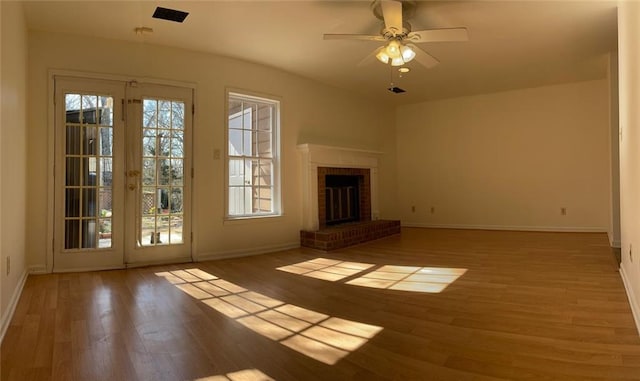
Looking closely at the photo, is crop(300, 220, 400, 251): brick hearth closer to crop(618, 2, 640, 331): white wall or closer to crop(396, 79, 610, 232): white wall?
crop(396, 79, 610, 232): white wall

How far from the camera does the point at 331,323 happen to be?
2348mm

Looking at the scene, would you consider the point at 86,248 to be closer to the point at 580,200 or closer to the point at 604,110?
the point at 580,200

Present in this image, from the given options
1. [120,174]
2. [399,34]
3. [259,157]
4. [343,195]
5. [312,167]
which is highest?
[399,34]

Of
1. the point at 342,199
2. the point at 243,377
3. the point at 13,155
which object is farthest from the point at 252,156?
the point at 243,377

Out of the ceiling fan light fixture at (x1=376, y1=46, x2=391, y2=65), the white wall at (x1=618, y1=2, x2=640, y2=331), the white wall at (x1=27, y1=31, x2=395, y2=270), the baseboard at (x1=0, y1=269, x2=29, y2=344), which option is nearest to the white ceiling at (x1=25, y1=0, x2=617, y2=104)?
the white wall at (x1=27, y1=31, x2=395, y2=270)

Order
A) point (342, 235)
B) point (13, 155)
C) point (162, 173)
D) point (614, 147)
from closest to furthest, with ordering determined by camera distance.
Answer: point (13, 155), point (162, 173), point (614, 147), point (342, 235)

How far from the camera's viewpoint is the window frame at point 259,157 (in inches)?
189

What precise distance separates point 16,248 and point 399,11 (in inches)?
150

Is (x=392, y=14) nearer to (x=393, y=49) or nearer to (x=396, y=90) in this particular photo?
(x=393, y=49)

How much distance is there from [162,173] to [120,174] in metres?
0.44

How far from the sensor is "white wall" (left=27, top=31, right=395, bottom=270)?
12.5ft

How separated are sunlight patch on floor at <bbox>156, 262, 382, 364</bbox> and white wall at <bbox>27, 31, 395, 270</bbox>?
1525 millimetres

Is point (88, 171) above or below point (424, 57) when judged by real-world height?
below

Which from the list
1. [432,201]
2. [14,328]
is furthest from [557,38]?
[14,328]
